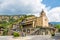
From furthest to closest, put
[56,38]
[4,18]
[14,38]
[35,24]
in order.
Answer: [4,18] → [35,24] → [14,38] → [56,38]

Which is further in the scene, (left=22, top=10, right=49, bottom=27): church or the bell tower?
the bell tower

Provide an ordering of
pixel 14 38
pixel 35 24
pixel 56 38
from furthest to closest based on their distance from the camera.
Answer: pixel 35 24, pixel 14 38, pixel 56 38

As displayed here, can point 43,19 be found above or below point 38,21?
above

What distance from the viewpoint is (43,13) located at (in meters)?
51.6

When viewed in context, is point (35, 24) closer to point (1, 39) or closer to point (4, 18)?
point (1, 39)

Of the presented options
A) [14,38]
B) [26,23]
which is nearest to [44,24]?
[26,23]

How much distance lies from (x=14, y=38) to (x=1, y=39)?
1643 millimetres

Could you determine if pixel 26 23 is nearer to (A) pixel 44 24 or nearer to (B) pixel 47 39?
(A) pixel 44 24

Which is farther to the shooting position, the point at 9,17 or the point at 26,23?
the point at 9,17

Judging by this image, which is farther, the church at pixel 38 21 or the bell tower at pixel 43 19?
the bell tower at pixel 43 19


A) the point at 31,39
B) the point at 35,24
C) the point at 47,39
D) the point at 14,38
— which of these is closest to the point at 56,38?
the point at 47,39

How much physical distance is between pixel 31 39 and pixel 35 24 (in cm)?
3170

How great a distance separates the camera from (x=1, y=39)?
20.0 metres

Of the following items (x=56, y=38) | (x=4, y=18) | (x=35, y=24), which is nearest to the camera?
(x=56, y=38)
